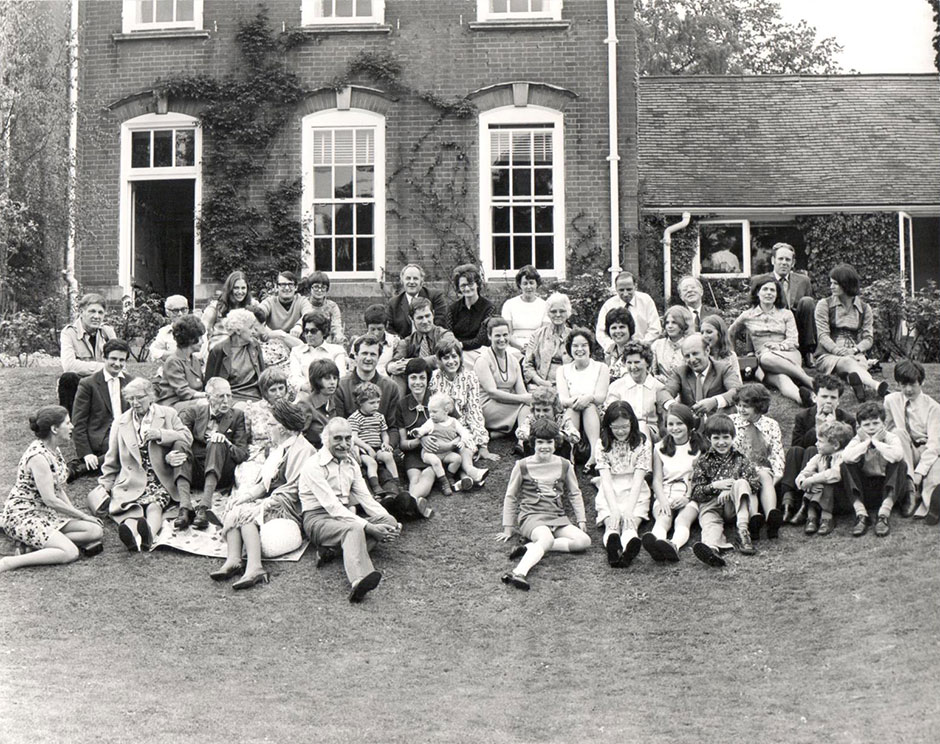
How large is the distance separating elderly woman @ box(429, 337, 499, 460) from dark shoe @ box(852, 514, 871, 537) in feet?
10.7

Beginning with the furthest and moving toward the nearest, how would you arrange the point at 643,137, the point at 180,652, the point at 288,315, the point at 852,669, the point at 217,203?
the point at 643,137
the point at 217,203
the point at 288,315
the point at 180,652
the point at 852,669

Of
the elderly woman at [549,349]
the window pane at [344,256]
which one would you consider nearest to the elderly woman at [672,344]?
the elderly woman at [549,349]

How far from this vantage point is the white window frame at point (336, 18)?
57.4ft

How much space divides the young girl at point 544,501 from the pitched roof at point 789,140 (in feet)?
32.8

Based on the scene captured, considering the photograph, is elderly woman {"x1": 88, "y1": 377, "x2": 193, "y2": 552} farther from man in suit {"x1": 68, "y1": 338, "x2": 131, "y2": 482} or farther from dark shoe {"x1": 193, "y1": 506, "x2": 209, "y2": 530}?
man in suit {"x1": 68, "y1": 338, "x2": 131, "y2": 482}

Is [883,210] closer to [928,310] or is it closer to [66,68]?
[928,310]

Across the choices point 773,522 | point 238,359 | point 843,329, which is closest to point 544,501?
point 773,522

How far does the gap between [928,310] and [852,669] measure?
9.77m

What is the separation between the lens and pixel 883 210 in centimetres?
1922

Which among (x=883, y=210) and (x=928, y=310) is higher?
(x=883, y=210)

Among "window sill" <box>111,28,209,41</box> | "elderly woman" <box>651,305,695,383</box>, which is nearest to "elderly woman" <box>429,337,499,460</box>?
"elderly woman" <box>651,305,695,383</box>

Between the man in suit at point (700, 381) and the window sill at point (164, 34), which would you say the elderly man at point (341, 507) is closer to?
the man in suit at point (700, 381)

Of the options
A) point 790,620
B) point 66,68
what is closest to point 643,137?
point 66,68

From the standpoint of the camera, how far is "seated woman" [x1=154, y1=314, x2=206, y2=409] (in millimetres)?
10594
